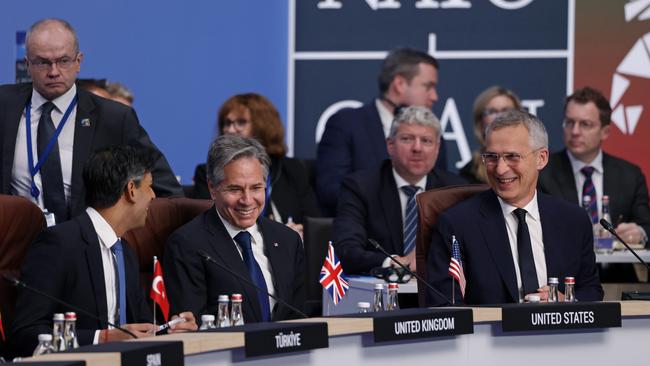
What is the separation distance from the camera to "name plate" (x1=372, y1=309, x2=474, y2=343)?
3.81m

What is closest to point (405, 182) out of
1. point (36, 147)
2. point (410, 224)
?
point (410, 224)

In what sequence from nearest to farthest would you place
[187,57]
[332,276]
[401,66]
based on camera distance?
[332,276] < [401,66] < [187,57]

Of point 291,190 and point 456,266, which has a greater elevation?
point 291,190

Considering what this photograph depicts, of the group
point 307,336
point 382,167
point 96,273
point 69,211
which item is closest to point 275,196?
point 382,167

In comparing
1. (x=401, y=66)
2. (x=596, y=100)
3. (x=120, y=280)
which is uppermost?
(x=401, y=66)

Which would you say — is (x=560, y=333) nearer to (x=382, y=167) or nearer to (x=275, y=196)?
(x=382, y=167)

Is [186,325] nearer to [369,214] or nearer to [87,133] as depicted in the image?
[87,133]

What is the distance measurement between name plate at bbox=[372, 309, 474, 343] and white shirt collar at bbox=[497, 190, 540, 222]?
1163 mm

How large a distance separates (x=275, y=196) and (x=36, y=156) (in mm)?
2329

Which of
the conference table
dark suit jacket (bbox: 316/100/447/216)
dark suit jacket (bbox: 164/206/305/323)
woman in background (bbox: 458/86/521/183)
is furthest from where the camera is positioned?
woman in background (bbox: 458/86/521/183)

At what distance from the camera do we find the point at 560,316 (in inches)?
164

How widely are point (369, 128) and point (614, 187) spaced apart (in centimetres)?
137

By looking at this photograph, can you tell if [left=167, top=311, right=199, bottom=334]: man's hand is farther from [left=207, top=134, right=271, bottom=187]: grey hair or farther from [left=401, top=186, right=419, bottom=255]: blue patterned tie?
[left=401, top=186, right=419, bottom=255]: blue patterned tie

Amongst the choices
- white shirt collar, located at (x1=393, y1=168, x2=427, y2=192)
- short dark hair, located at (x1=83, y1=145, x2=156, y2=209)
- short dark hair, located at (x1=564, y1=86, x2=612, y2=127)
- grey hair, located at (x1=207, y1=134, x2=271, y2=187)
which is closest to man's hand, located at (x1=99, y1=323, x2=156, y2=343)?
short dark hair, located at (x1=83, y1=145, x2=156, y2=209)
